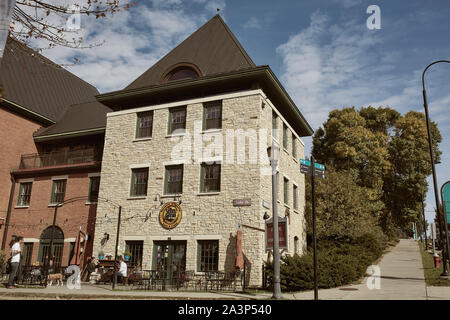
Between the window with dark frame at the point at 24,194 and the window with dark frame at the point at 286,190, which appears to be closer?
the window with dark frame at the point at 286,190

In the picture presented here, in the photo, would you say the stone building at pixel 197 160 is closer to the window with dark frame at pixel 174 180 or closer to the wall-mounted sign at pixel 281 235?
the window with dark frame at pixel 174 180

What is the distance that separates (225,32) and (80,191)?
13346 mm

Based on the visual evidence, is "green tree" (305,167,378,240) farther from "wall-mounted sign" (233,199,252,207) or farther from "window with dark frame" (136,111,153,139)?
"window with dark frame" (136,111,153,139)

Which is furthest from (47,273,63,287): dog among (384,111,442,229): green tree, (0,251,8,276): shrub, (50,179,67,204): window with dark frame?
(384,111,442,229): green tree

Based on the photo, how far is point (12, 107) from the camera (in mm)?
27109

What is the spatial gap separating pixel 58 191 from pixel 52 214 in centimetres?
160

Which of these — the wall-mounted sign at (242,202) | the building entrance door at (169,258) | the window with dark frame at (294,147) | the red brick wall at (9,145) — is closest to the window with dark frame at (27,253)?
the red brick wall at (9,145)

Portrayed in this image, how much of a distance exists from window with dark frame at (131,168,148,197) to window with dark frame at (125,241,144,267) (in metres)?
2.60

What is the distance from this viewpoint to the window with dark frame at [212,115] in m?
20.7

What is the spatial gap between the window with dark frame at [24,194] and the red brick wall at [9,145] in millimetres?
729

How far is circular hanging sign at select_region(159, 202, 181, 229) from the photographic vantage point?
1972 cm

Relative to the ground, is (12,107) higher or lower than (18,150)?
higher
